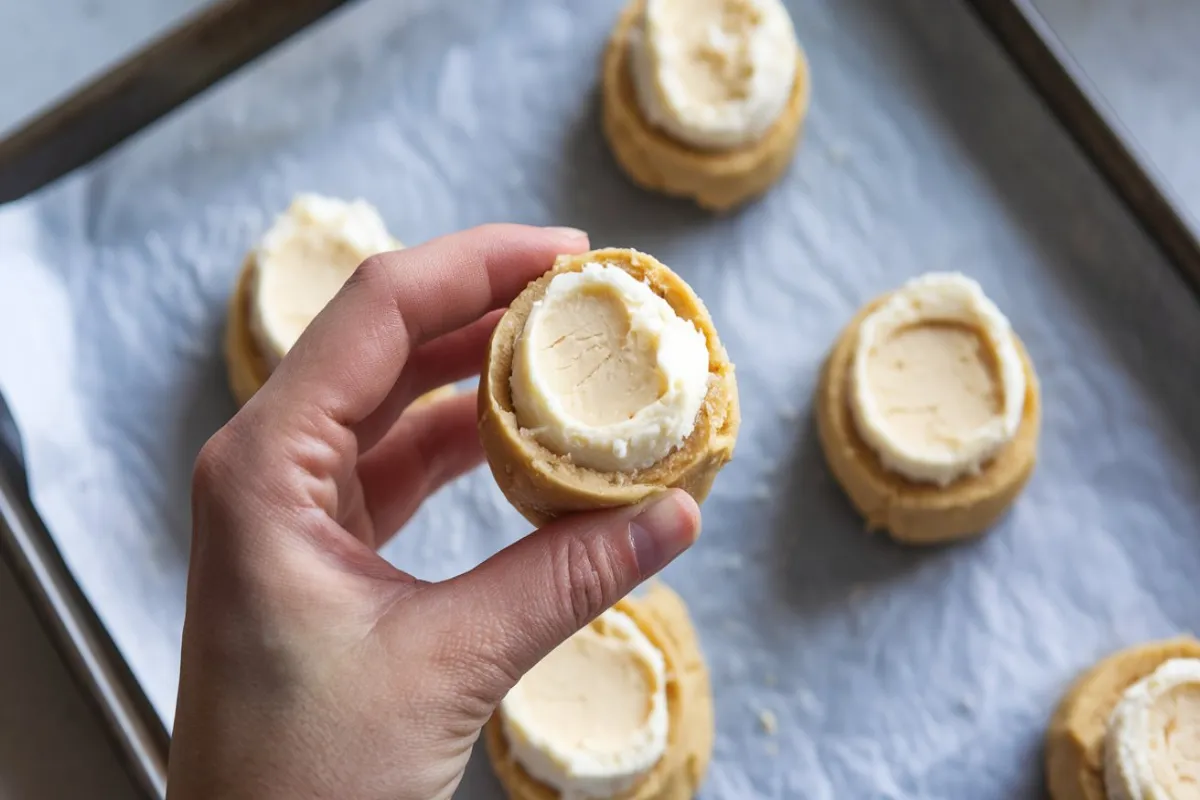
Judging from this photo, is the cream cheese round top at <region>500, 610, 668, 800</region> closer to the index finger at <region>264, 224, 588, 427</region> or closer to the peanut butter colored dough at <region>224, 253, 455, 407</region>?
the peanut butter colored dough at <region>224, 253, 455, 407</region>

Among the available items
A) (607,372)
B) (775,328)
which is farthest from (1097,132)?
(607,372)

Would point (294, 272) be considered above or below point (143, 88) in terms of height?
below

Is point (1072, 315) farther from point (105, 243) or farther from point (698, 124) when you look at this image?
point (105, 243)

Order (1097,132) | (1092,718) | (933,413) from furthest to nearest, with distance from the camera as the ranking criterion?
(1097,132), (933,413), (1092,718)

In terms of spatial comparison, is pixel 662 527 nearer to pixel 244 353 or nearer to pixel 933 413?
pixel 933 413

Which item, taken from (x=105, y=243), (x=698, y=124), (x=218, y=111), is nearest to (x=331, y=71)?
(x=218, y=111)

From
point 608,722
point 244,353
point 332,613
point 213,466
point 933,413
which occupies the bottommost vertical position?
point 608,722
